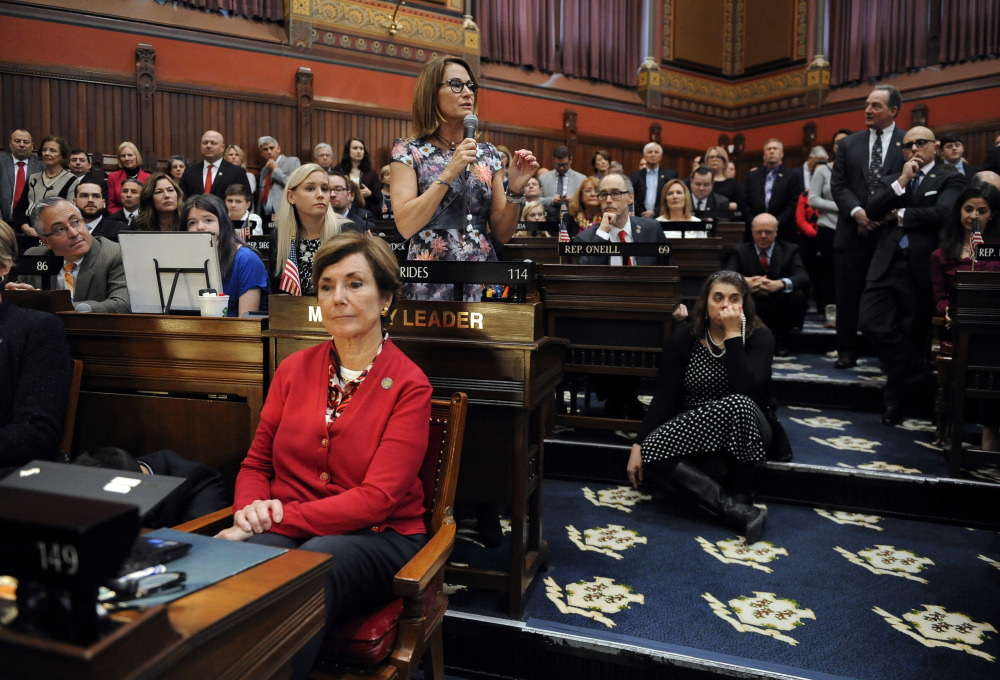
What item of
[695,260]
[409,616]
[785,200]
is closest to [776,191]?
[785,200]

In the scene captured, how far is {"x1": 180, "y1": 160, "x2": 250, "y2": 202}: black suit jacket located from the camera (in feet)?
18.5

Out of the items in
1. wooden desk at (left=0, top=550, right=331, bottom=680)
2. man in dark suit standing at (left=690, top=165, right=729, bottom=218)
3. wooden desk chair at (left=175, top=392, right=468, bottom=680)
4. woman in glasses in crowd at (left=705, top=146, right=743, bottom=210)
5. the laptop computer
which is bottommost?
wooden desk chair at (left=175, top=392, right=468, bottom=680)

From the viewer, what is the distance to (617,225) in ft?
12.9

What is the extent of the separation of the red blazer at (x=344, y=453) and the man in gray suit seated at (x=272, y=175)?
4905 mm

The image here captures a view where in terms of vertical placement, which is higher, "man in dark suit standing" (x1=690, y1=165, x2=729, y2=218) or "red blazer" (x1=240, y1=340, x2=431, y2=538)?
"man in dark suit standing" (x1=690, y1=165, x2=729, y2=218)

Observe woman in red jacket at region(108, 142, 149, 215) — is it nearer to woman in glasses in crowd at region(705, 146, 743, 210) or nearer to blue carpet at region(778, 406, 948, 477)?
woman in glasses in crowd at region(705, 146, 743, 210)

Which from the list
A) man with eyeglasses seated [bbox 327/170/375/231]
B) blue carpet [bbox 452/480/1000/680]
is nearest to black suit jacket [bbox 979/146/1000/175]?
blue carpet [bbox 452/480/1000/680]

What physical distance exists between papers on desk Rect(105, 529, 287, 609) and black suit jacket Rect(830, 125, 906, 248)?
12.9 ft

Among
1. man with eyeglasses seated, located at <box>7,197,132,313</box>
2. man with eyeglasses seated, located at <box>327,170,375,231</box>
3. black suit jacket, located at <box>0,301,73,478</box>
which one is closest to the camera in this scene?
black suit jacket, located at <box>0,301,73,478</box>

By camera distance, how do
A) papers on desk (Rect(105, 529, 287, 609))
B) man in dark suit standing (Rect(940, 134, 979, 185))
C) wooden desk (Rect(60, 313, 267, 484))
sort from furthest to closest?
1. man in dark suit standing (Rect(940, 134, 979, 185))
2. wooden desk (Rect(60, 313, 267, 484))
3. papers on desk (Rect(105, 529, 287, 609))

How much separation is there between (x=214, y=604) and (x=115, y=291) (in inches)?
92.2

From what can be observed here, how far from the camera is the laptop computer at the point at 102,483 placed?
868mm

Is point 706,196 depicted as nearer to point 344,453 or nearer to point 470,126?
point 470,126

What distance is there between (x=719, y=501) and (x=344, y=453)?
1580 millimetres
